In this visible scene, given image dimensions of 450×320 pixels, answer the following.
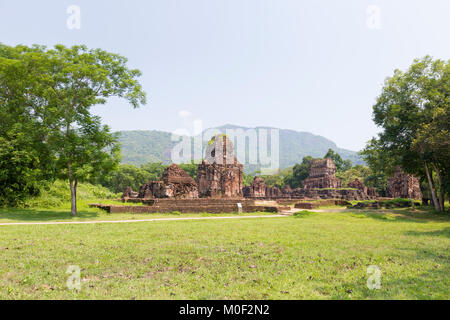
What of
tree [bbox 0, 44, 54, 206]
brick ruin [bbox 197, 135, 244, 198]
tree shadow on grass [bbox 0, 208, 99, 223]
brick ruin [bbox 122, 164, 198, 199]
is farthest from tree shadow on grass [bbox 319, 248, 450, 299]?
brick ruin [bbox 197, 135, 244, 198]

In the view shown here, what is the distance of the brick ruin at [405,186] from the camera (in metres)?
31.1

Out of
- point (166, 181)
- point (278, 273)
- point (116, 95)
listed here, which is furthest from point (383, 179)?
point (278, 273)

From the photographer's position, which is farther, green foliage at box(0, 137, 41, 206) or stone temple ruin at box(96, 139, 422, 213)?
stone temple ruin at box(96, 139, 422, 213)

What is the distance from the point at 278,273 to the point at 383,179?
52858mm

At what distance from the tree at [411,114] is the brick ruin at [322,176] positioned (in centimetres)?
2897

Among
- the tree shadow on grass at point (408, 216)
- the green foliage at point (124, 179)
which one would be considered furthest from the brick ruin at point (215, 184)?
the green foliage at point (124, 179)

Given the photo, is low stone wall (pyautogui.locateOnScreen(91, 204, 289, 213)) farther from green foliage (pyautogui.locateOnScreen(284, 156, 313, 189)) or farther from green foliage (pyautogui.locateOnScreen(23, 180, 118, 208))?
green foliage (pyautogui.locateOnScreen(284, 156, 313, 189))

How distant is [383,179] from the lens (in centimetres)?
4903

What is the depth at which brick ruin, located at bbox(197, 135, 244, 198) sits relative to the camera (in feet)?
87.5

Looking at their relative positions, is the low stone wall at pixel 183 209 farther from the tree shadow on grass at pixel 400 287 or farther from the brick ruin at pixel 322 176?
the brick ruin at pixel 322 176

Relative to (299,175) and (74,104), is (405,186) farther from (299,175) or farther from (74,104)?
(299,175)

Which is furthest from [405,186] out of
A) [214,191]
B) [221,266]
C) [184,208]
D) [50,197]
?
[50,197]

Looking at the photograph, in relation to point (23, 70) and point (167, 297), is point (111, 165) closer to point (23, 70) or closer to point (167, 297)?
point (23, 70)

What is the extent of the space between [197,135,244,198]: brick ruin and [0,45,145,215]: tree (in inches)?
492
